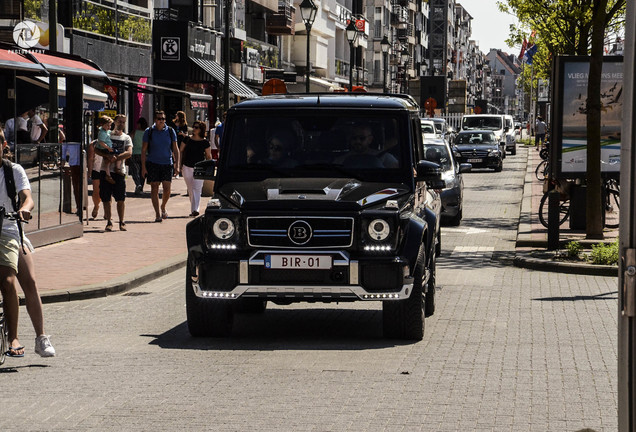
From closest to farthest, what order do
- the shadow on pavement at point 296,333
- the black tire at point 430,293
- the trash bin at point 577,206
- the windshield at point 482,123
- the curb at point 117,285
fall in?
the shadow on pavement at point 296,333 → the black tire at point 430,293 → the curb at point 117,285 → the trash bin at point 577,206 → the windshield at point 482,123

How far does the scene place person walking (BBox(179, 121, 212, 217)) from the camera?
2389 cm

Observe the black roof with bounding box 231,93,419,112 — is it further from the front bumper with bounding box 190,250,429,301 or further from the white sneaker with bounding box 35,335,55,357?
the white sneaker with bounding box 35,335,55,357

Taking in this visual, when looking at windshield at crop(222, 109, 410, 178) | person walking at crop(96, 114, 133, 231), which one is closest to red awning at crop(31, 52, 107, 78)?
person walking at crop(96, 114, 133, 231)

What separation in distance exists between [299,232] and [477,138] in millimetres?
40901

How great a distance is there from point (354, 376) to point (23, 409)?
2279 mm

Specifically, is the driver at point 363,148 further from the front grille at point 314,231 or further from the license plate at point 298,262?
the license plate at point 298,262

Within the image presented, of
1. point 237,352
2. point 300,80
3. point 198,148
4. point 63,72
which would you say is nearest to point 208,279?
point 237,352

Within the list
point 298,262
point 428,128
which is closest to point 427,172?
point 298,262

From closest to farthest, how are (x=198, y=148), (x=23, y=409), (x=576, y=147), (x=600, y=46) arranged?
1. (x=23, y=409)
2. (x=600, y=46)
3. (x=576, y=147)
4. (x=198, y=148)

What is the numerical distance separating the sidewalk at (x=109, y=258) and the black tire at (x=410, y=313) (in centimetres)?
411

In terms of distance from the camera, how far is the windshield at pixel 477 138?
50.0m

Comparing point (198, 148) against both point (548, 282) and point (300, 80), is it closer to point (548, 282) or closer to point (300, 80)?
point (548, 282)

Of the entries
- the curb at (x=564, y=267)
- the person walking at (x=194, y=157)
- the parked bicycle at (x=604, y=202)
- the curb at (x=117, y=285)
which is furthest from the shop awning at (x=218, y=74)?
the curb at (x=117, y=285)

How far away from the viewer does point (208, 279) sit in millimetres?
10148
